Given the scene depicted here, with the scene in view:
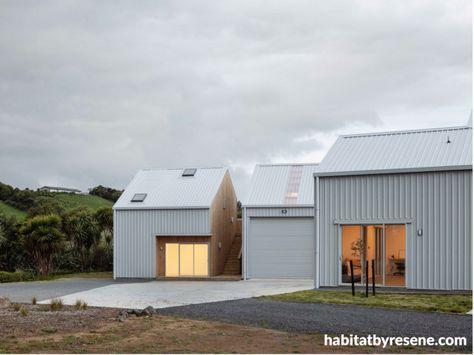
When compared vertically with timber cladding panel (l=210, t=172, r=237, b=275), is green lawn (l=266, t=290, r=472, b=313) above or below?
below

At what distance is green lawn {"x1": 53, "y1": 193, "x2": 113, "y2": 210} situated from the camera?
55.8 meters

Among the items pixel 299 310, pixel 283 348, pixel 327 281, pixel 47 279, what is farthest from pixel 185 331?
pixel 47 279

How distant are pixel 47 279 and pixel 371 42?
17.5 meters

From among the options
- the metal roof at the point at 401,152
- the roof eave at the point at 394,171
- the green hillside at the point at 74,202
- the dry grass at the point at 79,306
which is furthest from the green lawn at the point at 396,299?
the green hillside at the point at 74,202

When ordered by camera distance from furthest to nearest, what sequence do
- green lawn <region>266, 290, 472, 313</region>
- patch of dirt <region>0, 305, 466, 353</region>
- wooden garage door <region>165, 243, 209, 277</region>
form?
1. wooden garage door <region>165, 243, 209, 277</region>
2. green lawn <region>266, 290, 472, 313</region>
3. patch of dirt <region>0, 305, 466, 353</region>

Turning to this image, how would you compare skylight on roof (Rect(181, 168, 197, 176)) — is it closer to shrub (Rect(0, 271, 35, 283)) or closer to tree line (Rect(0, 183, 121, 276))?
tree line (Rect(0, 183, 121, 276))

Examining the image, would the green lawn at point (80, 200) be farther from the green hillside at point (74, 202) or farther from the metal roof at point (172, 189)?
the metal roof at point (172, 189)

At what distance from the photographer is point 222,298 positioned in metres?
19.2

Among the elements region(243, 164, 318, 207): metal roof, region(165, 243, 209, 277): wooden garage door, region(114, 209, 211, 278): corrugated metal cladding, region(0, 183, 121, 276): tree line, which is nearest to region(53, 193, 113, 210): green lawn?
region(0, 183, 121, 276): tree line

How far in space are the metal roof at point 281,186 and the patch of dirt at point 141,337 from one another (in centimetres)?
1460

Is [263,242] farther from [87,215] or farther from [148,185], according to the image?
[87,215]

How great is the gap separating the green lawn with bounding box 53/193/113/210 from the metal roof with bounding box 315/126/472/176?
35.7m

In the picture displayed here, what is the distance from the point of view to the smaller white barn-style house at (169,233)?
97.7 ft

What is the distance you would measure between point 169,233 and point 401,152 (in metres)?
11.7
